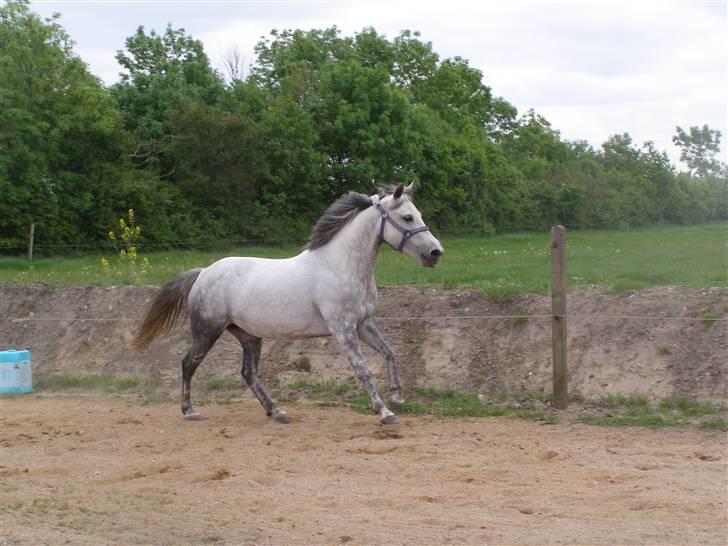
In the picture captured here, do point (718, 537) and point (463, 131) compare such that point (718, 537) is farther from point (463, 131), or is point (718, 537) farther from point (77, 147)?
point (463, 131)

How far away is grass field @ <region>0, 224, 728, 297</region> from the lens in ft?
39.7

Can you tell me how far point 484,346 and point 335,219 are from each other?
111 inches

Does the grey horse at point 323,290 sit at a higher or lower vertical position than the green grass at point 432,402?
higher

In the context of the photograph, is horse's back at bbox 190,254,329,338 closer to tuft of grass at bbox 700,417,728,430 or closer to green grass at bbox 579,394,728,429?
green grass at bbox 579,394,728,429

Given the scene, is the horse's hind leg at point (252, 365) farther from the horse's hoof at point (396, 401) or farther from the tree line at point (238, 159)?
the tree line at point (238, 159)

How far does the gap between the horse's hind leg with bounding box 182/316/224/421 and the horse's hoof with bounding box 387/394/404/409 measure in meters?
2.02

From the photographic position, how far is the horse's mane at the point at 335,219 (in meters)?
9.61

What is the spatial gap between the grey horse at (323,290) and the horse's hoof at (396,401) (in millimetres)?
11

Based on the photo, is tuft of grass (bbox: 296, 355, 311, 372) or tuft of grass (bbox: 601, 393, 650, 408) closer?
tuft of grass (bbox: 601, 393, 650, 408)

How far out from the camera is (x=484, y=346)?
36.9ft

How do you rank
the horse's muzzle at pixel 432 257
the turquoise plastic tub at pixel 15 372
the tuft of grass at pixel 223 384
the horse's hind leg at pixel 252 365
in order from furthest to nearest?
the turquoise plastic tub at pixel 15 372
the tuft of grass at pixel 223 384
the horse's hind leg at pixel 252 365
the horse's muzzle at pixel 432 257

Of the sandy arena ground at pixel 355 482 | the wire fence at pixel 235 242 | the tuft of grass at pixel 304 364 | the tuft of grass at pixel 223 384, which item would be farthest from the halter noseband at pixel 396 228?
the wire fence at pixel 235 242

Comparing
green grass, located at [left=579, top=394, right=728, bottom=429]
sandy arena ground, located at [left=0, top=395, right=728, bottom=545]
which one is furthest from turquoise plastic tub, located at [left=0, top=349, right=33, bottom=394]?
green grass, located at [left=579, top=394, right=728, bottom=429]

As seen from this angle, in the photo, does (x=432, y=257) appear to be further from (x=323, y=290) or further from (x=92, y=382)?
(x=92, y=382)
